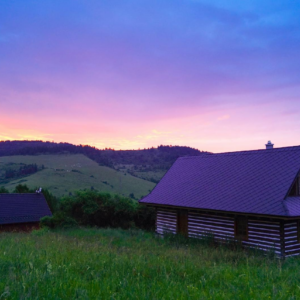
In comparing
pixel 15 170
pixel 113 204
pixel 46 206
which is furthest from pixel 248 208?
pixel 15 170

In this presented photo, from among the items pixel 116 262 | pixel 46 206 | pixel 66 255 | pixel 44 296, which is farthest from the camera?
pixel 46 206

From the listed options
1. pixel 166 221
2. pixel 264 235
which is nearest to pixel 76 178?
pixel 166 221

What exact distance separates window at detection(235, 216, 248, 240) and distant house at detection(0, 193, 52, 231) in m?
21.1

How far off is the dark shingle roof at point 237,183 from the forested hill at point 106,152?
3243 inches

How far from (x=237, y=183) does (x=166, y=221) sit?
6019 mm

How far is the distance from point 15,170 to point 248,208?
287ft

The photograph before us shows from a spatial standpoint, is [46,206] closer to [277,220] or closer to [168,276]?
[277,220]

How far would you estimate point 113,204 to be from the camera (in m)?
28.3

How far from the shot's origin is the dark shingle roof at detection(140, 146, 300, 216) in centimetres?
1492

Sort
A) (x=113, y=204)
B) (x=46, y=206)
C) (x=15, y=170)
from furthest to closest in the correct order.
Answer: (x=15, y=170) → (x=46, y=206) → (x=113, y=204)

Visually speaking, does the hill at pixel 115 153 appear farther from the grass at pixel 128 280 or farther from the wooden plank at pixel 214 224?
the grass at pixel 128 280

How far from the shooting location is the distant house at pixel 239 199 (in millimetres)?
14359

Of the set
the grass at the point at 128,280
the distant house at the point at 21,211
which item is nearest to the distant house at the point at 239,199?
the grass at the point at 128,280

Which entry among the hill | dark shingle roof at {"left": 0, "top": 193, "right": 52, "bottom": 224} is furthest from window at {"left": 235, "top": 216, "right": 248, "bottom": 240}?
the hill
